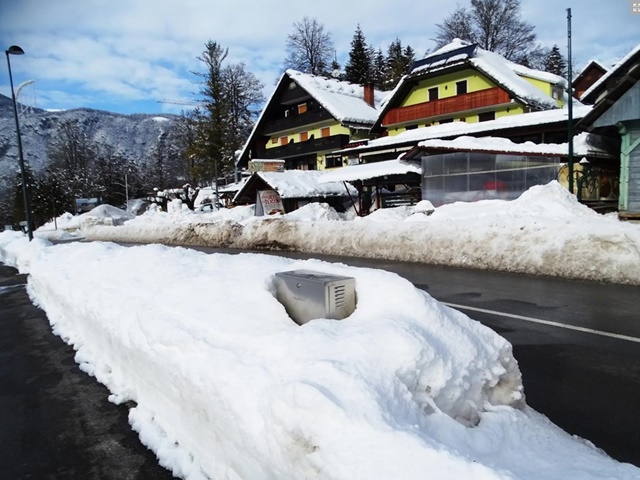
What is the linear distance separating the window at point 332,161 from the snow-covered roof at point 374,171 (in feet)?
46.4

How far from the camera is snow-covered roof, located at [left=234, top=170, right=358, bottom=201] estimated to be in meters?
27.5

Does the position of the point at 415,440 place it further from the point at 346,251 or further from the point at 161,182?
the point at 161,182

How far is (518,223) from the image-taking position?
10.8 metres

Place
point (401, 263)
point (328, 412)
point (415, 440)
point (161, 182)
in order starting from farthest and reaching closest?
point (161, 182)
point (401, 263)
point (328, 412)
point (415, 440)

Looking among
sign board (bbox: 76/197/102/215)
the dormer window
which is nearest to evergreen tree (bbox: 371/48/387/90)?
the dormer window

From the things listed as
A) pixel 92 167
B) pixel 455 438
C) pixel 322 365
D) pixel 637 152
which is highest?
pixel 92 167

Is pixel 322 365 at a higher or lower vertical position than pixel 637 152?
lower

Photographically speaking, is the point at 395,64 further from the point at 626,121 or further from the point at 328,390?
the point at 328,390

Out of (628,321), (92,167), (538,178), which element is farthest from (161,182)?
(628,321)

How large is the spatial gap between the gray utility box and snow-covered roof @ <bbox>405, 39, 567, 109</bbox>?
1164 inches

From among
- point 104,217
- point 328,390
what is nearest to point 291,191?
point 328,390

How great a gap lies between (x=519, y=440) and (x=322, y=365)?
3.82 feet

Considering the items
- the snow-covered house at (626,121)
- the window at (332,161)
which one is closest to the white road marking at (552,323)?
the snow-covered house at (626,121)

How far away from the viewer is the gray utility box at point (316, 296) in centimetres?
328
